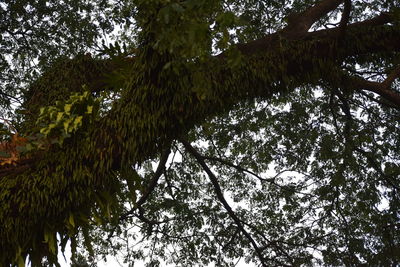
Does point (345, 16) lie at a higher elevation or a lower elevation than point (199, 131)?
lower

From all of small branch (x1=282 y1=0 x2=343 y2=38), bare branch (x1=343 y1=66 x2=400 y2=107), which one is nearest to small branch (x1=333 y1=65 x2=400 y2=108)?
bare branch (x1=343 y1=66 x2=400 y2=107)

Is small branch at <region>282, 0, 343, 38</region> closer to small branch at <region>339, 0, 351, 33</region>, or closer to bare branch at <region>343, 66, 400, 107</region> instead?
bare branch at <region>343, 66, 400, 107</region>

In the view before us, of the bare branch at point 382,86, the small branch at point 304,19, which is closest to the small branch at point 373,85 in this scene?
the bare branch at point 382,86

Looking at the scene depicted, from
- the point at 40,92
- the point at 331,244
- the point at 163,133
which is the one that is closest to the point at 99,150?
the point at 163,133

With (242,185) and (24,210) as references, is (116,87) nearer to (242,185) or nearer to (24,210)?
(24,210)

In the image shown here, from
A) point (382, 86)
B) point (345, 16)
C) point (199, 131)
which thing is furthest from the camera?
point (199, 131)

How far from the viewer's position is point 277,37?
432 centimetres

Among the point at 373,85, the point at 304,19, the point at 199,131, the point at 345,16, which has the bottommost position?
the point at 345,16

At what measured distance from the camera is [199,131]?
8.51 m

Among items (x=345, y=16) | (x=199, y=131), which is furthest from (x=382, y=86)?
(x=199, y=131)

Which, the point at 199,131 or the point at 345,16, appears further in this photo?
the point at 199,131

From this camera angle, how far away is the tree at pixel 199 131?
305 cm

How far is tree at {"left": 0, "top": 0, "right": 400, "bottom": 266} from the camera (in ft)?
10.0

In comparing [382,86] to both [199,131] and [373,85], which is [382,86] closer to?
[373,85]
